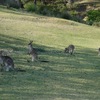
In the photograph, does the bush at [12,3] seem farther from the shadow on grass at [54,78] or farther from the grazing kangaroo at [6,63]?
the grazing kangaroo at [6,63]

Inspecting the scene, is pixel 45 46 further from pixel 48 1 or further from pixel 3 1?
pixel 48 1

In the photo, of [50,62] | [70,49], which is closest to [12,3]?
[70,49]

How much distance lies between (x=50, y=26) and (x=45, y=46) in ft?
32.6

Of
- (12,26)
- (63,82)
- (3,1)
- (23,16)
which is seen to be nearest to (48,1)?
(3,1)

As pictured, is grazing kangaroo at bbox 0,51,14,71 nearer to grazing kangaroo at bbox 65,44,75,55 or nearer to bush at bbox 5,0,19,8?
grazing kangaroo at bbox 65,44,75,55

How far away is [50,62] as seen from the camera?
2028 centimetres

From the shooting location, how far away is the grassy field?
Answer: 46.1ft

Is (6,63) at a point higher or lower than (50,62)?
higher

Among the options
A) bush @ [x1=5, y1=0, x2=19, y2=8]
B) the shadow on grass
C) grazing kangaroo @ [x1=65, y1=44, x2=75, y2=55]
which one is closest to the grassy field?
the shadow on grass

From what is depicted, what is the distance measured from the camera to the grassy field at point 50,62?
14039mm

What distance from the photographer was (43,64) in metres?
19.5

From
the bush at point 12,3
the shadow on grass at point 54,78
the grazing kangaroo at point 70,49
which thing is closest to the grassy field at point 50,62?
the shadow on grass at point 54,78

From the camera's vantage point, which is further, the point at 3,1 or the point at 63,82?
the point at 3,1

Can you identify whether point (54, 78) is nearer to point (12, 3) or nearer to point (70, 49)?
point (70, 49)
